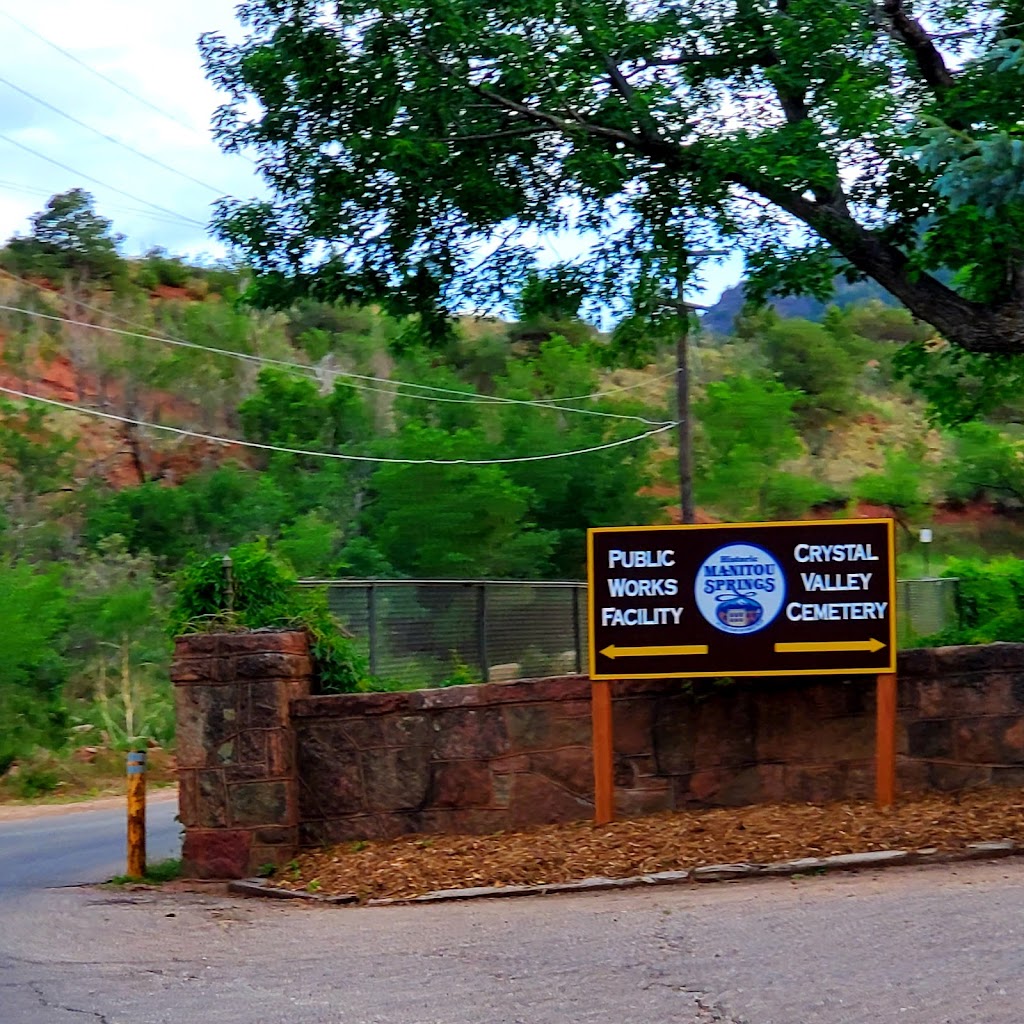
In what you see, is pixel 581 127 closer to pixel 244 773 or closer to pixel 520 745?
pixel 520 745

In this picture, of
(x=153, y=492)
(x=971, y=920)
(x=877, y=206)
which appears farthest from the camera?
(x=153, y=492)

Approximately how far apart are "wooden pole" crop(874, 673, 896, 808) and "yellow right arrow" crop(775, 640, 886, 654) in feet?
0.74

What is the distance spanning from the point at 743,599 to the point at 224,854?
13.0 feet

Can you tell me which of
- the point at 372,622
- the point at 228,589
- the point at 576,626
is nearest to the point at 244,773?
the point at 228,589

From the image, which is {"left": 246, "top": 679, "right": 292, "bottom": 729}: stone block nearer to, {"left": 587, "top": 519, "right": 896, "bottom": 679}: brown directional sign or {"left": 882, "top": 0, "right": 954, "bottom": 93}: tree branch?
{"left": 587, "top": 519, "right": 896, "bottom": 679}: brown directional sign

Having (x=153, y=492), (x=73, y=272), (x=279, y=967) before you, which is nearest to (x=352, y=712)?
(x=279, y=967)

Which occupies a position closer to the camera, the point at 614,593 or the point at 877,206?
the point at 614,593

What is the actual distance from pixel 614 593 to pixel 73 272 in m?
54.2

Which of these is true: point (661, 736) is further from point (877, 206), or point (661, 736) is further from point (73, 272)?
point (73, 272)

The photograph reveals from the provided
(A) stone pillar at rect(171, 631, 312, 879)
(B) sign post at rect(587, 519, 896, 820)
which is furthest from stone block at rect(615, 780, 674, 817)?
(A) stone pillar at rect(171, 631, 312, 879)

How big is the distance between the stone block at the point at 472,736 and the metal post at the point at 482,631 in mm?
6051

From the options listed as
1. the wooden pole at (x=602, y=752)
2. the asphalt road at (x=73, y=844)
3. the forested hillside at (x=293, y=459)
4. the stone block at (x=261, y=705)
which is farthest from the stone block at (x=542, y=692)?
the forested hillside at (x=293, y=459)

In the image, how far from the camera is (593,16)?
1219 centimetres

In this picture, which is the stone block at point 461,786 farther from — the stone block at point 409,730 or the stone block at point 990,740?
the stone block at point 990,740
